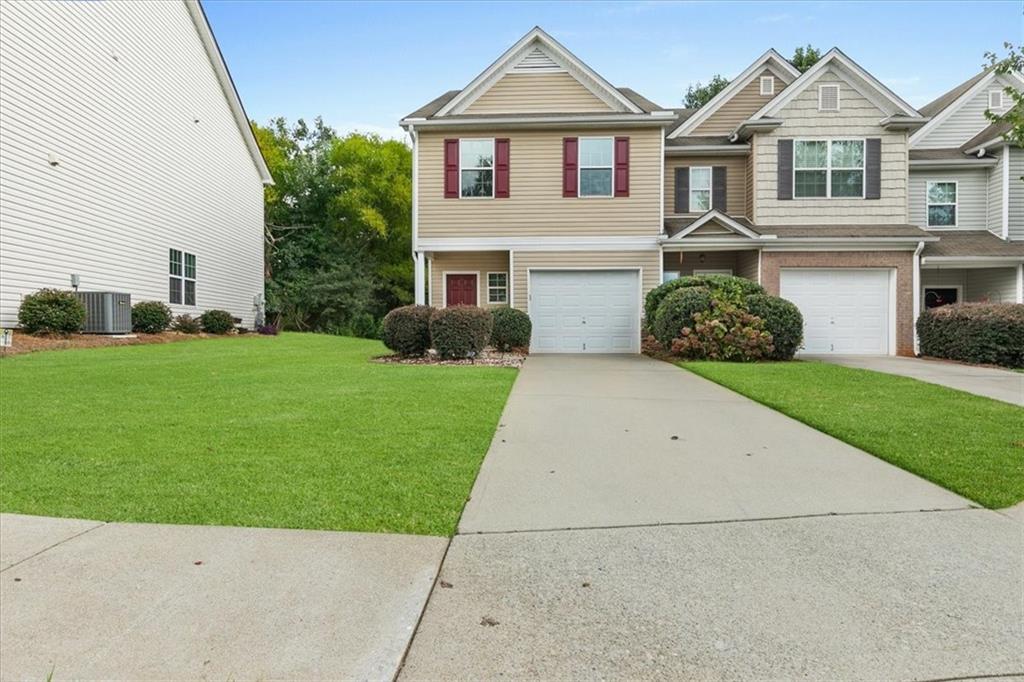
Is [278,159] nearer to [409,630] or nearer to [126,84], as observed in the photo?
[126,84]

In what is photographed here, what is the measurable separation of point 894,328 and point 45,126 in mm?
20826

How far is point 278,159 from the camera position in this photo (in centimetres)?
3569

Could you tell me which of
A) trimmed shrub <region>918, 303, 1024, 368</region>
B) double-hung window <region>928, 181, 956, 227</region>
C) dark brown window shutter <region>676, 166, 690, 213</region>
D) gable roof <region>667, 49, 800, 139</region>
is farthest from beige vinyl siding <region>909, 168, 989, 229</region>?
dark brown window shutter <region>676, 166, 690, 213</region>

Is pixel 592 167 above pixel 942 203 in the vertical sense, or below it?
above

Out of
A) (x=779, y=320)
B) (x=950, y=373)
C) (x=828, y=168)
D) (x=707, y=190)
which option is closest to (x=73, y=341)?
(x=779, y=320)

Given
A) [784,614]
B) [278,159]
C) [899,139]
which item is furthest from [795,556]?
[278,159]

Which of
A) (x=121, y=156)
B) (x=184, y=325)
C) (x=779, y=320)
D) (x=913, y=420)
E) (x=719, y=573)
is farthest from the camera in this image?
(x=184, y=325)

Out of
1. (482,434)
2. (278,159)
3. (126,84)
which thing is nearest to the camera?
(482,434)

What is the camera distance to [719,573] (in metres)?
3.09

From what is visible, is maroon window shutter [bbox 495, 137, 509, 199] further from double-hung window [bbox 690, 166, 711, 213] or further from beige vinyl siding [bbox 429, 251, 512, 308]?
double-hung window [bbox 690, 166, 711, 213]

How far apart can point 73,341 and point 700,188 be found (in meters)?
15.9

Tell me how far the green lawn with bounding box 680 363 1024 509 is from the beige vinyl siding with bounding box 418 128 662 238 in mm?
6325

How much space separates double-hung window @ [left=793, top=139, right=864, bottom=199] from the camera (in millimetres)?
15789

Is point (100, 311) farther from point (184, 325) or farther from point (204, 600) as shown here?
point (204, 600)
